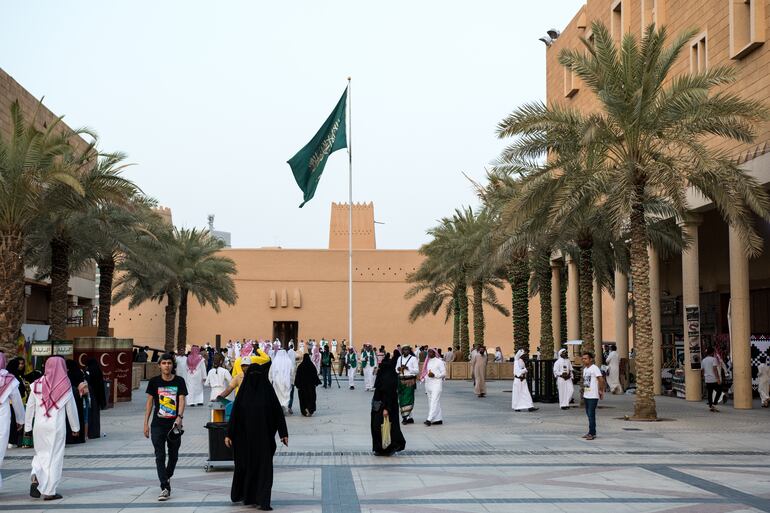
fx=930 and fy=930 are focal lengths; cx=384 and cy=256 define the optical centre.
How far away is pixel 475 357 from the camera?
28234mm

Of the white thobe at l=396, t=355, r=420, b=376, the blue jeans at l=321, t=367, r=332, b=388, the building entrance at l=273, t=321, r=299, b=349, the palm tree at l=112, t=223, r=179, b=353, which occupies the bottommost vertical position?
the blue jeans at l=321, t=367, r=332, b=388

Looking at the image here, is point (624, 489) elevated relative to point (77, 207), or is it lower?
lower

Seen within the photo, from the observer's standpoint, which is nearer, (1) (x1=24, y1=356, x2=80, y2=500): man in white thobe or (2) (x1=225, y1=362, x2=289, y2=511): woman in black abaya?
(2) (x1=225, y1=362, x2=289, y2=511): woman in black abaya

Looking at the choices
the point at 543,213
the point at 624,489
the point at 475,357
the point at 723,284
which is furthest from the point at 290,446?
the point at 723,284

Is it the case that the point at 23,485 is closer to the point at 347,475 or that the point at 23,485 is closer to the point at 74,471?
the point at 74,471

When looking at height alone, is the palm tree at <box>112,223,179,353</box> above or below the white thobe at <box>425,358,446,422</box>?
above

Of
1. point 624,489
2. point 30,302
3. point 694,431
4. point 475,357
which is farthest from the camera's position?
point 30,302

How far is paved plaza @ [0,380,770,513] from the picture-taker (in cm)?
940

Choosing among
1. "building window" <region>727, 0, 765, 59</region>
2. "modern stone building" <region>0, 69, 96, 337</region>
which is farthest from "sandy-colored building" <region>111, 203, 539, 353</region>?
"building window" <region>727, 0, 765, 59</region>

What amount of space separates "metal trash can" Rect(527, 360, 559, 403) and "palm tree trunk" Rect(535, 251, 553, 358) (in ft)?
11.0

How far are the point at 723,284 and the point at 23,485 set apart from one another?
2818cm

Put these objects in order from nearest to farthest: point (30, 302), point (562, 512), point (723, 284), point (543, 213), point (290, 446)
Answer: point (562, 512), point (290, 446), point (543, 213), point (723, 284), point (30, 302)

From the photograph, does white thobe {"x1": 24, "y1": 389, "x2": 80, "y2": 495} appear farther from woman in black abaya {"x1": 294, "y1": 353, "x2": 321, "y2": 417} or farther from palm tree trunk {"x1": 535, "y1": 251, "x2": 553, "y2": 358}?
palm tree trunk {"x1": 535, "y1": 251, "x2": 553, "y2": 358}

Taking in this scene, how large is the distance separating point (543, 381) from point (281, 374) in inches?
348
